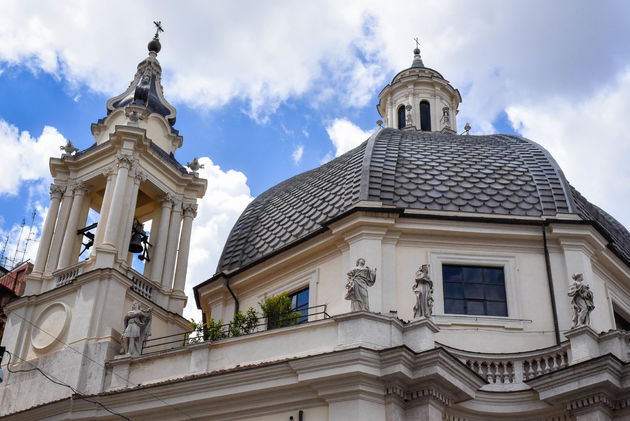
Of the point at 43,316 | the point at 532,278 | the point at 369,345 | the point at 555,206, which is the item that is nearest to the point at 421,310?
the point at 369,345

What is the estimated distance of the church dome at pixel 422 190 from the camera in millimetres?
19109

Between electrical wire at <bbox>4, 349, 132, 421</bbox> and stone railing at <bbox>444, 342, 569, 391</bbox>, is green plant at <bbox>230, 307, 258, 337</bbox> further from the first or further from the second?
stone railing at <bbox>444, 342, 569, 391</bbox>

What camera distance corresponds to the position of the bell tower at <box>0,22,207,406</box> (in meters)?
18.6

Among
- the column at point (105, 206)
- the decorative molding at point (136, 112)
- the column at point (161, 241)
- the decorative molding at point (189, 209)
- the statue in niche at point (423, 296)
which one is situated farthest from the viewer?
the decorative molding at point (189, 209)

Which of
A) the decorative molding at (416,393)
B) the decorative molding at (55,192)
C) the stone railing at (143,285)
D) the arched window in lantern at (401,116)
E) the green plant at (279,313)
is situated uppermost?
the arched window in lantern at (401,116)

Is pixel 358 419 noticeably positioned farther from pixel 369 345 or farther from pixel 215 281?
pixel 215 281

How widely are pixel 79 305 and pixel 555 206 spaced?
11.6 metres

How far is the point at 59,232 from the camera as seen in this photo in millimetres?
21750

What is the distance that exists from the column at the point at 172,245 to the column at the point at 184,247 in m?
0.22

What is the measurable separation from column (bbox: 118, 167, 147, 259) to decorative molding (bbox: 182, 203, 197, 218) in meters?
1.84

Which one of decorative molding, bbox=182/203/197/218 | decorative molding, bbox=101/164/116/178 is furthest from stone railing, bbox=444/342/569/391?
decorative molding, bbox=101/164/116/178

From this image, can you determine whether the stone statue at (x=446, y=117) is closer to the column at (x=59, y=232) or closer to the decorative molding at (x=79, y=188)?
the decorative molding at (x=79, y=188)

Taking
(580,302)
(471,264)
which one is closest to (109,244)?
(471,264)

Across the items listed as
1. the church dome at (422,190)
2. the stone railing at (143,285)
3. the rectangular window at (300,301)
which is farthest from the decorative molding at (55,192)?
the rectangular window at (300,301)
